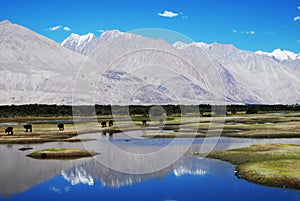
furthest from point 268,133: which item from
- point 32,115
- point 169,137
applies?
point 32,115

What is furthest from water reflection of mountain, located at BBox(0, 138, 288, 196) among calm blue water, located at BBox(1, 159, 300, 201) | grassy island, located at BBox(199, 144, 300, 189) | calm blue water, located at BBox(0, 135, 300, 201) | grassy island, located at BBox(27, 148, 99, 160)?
grassy island, located at BBox(199, 144, 300, 189)

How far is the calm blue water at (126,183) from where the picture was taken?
2888 cm

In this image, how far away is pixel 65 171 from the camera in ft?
127

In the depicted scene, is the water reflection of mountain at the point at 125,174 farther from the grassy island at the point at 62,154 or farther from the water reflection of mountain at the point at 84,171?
the grassy island at the point at 62,154

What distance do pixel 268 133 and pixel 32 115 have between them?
12453cm

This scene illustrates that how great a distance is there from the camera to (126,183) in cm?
3384

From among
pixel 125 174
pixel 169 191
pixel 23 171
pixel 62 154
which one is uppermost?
pixel 62 154

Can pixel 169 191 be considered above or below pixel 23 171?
below

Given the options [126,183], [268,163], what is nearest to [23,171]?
[126,183]

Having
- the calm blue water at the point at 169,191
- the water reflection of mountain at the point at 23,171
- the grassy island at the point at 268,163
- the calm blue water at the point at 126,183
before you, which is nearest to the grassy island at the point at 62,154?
the water reflection of mountain at the point at 23,171

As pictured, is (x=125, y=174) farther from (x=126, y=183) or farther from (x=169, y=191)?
(x=169, y=191)

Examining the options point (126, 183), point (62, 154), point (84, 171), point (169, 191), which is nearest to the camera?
point (169, 191)

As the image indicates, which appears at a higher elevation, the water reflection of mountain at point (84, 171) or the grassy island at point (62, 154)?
the grassy island at point (62, 154)

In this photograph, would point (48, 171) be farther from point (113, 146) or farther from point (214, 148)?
point (214, 148)
